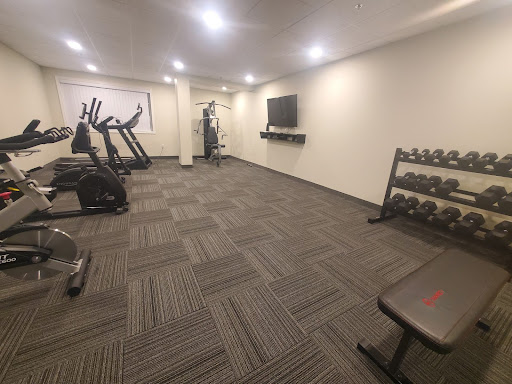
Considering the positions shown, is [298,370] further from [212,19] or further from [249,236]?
[212,19]

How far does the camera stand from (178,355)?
3.88ft

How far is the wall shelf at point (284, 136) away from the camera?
479 cm

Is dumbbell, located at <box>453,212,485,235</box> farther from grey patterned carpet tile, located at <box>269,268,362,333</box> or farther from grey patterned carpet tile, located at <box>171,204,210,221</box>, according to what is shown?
grey patterned carpet tile, located at <box>171,204,210,221</box>

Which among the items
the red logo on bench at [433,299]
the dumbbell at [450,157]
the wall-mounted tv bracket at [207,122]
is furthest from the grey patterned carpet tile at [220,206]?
the wall-mounted tv bracket at [207,122]

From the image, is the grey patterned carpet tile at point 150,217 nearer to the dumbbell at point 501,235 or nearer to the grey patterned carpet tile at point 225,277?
the grey patterned carpet tile at point 225,277

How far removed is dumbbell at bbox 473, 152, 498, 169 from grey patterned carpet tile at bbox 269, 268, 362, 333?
1.91m

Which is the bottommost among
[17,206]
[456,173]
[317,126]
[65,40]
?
[17,206]

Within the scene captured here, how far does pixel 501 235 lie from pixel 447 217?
17.2 inches

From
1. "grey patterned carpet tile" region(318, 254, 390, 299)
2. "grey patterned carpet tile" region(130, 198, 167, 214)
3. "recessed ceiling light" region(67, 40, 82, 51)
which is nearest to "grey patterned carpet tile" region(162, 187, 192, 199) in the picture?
"grey patterned carpet tile" region(130, 198, 167, 214)

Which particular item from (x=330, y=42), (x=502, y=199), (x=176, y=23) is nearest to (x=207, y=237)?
(x=176, y=23)

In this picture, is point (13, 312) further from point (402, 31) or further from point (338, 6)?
point (402, 31)

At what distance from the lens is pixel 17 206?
4.79 ft

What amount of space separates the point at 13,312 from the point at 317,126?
483 centimetres

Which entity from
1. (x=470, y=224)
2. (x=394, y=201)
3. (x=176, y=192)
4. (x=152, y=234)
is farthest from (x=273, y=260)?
(x=176, y=192)
